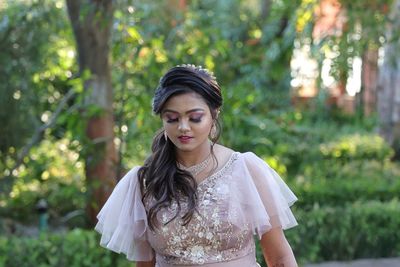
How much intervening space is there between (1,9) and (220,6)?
30.4 feet

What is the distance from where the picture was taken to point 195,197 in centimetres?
Answer: 263

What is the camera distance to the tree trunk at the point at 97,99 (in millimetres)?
6980

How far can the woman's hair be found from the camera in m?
2.62

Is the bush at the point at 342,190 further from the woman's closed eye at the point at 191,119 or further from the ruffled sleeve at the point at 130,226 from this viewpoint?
the woman's closed eye at the point at 191,119

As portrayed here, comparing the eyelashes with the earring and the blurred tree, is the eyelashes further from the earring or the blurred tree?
the blurred tree

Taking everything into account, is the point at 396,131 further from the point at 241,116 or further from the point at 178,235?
the point at 178,235

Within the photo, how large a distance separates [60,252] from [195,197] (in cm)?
387

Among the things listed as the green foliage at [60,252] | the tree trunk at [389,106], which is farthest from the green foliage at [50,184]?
the tree trunk at [389,106]

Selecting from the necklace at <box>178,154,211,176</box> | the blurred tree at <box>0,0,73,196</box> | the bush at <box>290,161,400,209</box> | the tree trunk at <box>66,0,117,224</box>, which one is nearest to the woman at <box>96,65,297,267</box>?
the necklace at <box>178,154,211,176</box>

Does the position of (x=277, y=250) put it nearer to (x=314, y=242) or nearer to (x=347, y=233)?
(x=314, y=242)

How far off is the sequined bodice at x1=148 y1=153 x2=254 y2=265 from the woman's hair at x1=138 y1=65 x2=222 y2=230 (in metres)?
0.03

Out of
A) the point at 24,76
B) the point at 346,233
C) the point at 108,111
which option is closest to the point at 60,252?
the point at 108,111

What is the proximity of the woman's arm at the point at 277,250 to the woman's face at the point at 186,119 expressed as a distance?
1.33ft

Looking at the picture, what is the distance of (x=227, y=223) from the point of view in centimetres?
262
